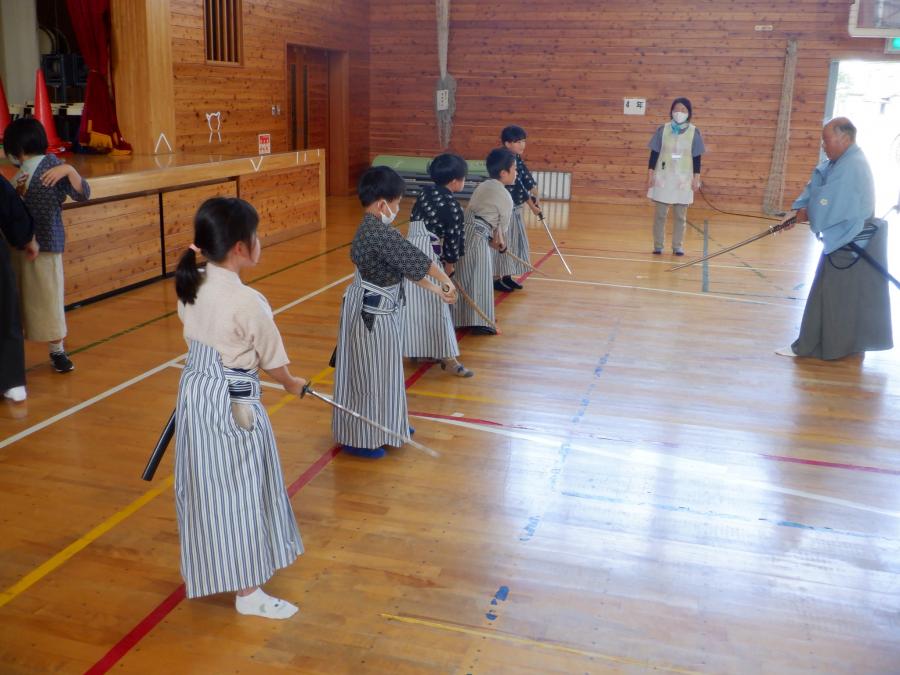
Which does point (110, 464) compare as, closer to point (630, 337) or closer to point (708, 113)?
point (630, 337)

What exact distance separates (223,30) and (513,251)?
4.83 m

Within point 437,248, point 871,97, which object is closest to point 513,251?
point 437,248

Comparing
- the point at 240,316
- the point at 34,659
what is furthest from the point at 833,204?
the point at 34,659

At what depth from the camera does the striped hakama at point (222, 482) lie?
2451 millimetres

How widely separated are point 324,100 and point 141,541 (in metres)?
10.6

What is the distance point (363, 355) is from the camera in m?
3.71

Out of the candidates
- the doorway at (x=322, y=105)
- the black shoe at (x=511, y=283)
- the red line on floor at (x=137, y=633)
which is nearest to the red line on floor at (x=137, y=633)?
the red line on floor at (x=137, y=633)

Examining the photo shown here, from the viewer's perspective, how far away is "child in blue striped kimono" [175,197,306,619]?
2.36 metres

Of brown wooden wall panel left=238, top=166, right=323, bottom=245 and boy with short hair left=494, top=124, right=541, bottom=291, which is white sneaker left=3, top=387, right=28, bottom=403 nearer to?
boy with short hair left=494, top=124, right=541, bottom=291

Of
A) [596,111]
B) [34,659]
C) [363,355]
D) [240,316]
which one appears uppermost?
[596,111]

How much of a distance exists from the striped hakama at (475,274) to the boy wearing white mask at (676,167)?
3538mm

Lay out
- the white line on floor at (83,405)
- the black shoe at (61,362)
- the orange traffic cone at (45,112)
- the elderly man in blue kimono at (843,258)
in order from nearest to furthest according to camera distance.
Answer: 1. the white line on floor at (83,405)
2. the black shoe at (61,362)
3. the elderly man in blue kimono at (843,258)
4. the orange traffic cone at (45,112)

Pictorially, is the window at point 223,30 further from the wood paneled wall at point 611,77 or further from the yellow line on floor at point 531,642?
the yellow line on floor at point 531,642

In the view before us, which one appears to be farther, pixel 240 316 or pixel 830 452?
pixel 830 452
